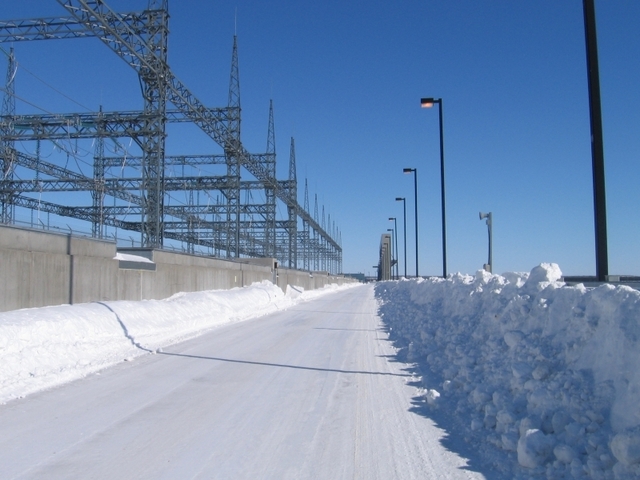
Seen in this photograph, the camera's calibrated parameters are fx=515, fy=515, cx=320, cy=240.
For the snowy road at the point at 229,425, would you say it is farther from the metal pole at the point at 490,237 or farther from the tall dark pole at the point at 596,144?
the metal pole at the point at 490,237

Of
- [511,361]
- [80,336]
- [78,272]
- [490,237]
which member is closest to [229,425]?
[511,361]

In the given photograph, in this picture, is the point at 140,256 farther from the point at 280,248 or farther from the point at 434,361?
the point at 280,248

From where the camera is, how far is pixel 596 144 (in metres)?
8.48

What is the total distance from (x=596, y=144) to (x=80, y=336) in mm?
10533

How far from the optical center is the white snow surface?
15.0ft

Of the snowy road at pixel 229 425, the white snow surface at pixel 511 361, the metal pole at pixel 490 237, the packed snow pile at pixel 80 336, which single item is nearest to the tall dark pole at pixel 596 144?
the white snow surface at pixel 511 361

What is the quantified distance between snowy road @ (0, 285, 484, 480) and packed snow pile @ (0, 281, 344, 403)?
63cm

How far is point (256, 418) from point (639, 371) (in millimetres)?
4139

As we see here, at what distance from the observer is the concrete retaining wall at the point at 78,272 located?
1230cm

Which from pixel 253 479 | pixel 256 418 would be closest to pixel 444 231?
pixel 256 418

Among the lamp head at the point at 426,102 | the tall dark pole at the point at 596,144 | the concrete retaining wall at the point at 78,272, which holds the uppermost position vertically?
the lamp head at the point at 426,102

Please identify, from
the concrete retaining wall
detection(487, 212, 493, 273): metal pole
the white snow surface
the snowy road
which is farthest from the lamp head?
the concrete retaining wall

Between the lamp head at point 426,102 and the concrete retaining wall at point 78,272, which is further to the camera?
the lamp head at point 426,102

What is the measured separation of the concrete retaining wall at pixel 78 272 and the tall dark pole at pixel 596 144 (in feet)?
40.2
